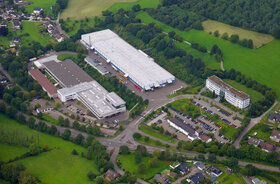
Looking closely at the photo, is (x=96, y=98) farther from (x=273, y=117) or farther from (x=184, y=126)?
(x=273, y=117)

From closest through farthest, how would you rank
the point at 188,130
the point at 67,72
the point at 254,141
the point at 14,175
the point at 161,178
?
the point at 14,175 < the point at 161,178 < the point at 254,141 < the point at 188,130 < the point at 67,72

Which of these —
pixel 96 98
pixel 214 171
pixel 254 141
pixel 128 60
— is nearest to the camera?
pixel 214 171

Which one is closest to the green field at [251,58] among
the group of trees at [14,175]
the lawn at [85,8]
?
the lawn at [85,8]

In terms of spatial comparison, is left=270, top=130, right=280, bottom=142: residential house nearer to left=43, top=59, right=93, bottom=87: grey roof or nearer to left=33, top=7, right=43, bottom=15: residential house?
left=43, top=59, right=93, bottom=87: grey roof

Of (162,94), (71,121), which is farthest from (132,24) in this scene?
(71,121)

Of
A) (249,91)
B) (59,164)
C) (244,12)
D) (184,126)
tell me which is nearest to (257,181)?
(184,126)
